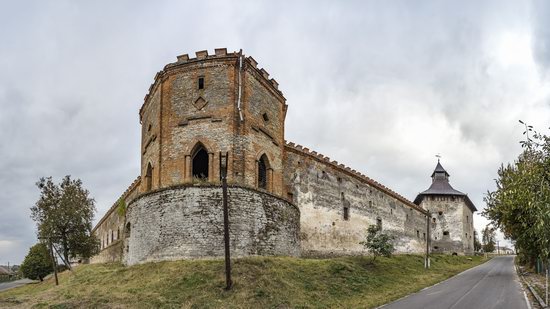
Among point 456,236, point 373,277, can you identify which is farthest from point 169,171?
point 456,236

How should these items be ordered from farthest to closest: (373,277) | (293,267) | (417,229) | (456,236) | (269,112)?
(456,236), (417,229), (269,112), (373,277), (293,267)

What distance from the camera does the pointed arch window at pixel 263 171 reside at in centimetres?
2544

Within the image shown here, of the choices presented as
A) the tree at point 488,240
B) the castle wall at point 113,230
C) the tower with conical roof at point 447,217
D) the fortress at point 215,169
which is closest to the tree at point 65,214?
the castle wall at point 113,230

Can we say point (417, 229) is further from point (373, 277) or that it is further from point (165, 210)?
point (165, 210)

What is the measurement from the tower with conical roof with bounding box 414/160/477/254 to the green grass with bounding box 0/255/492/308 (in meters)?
39.1

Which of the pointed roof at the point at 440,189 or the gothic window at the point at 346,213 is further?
the pointed roof at the point at 440,189

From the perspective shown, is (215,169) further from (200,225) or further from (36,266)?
(36,266)

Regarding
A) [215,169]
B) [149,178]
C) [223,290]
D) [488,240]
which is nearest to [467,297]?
[223,290]

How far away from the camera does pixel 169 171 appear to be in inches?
929

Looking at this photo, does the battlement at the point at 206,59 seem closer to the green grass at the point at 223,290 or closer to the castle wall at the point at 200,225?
the castle wall at the point at 200,225

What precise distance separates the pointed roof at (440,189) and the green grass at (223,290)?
41524 millimetres

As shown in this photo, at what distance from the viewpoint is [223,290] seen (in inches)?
705

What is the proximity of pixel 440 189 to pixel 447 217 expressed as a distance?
4618mm

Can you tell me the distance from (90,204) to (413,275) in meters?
22.9
